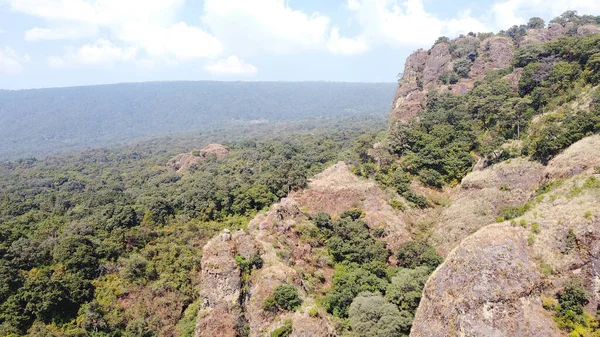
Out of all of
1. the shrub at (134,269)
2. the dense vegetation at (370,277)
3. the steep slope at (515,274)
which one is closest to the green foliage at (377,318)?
the dense vegetation at (370,277)

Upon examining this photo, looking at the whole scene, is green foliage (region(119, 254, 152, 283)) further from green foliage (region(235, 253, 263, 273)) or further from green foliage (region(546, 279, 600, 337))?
green foliage (region(546, 279, 600, 337))

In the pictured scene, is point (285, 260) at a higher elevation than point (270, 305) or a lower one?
higher

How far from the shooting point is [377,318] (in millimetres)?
30312

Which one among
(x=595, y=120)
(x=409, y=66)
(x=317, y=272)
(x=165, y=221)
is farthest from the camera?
(x=409, y=66)

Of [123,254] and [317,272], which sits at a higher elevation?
[317,272]

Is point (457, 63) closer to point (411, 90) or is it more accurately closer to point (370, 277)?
point (411, 90)

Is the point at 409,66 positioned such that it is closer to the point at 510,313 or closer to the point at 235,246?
the point at 235,246

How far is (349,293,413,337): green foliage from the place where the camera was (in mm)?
28453

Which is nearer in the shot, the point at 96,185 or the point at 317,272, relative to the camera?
the point at 317,272

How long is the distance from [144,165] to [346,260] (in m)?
111

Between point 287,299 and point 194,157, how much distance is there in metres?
91.2

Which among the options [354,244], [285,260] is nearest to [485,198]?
[354,244]

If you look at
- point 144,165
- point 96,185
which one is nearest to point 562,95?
point 96,185

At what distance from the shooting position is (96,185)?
110562mm
